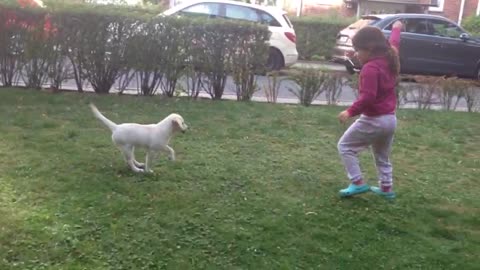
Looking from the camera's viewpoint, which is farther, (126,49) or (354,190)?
(126,49)

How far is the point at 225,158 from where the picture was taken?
6.08 metres

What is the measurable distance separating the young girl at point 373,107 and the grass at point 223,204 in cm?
28

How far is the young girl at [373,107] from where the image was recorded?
4723mm

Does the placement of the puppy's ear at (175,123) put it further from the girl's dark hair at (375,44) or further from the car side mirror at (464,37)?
the car side mirror at (464,37)

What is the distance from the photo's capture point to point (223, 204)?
4781 millimetres

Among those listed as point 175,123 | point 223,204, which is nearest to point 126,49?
point 175,123

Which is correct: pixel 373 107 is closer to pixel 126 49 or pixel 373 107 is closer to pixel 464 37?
pixel 126 49

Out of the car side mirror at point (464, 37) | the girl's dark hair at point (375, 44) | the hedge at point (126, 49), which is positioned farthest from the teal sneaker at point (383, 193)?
the car side mirror at point (464, 37)

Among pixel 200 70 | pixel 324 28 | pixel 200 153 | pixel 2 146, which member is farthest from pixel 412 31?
pixel 2 146

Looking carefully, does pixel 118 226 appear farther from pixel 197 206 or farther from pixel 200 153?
pixel 200 153

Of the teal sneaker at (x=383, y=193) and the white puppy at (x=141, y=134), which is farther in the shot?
the teal sneaker at (x=383, y=193)

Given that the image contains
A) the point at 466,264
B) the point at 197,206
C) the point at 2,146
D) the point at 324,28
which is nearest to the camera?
the point at 466,264

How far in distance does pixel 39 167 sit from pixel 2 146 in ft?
2.65

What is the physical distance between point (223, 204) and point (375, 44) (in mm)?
1710
